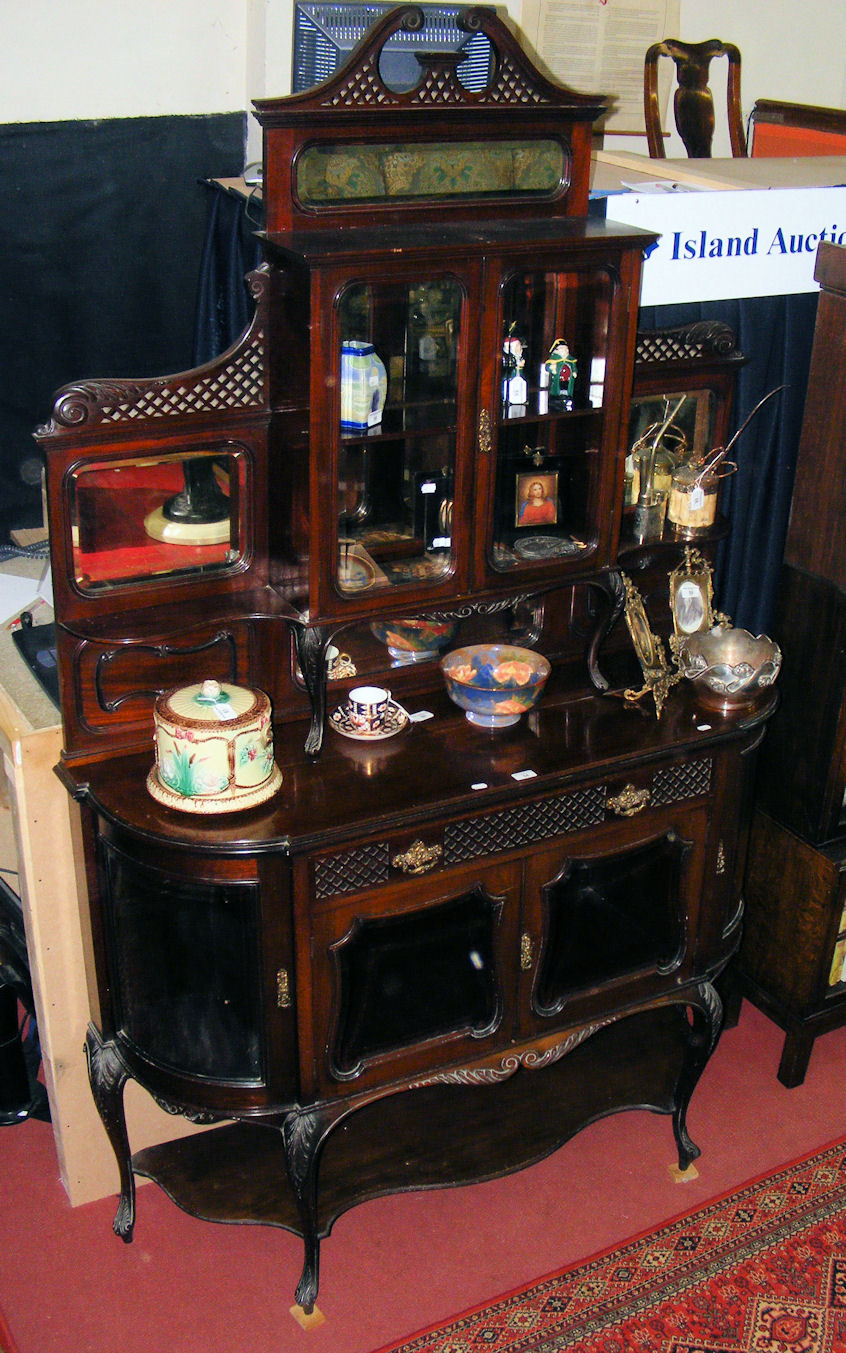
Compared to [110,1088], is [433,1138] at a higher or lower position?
lower

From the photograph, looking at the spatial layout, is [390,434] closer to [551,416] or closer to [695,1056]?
[551,416]

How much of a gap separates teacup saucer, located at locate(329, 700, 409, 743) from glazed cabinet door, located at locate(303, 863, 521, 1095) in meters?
0.28

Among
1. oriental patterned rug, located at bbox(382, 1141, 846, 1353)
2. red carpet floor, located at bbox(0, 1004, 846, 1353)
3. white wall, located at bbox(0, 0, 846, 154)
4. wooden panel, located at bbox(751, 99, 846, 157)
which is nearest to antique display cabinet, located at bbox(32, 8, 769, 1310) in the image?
red carpet floor, located at bbox(0, 1004, 846, 1353)

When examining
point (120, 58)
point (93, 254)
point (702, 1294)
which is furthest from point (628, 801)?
point (120, 58)

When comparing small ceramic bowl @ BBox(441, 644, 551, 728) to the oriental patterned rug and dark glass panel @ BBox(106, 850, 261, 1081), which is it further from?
the oriental patterned rug

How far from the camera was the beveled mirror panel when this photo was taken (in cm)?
215

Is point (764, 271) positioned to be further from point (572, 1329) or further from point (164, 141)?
point (572, 1329)

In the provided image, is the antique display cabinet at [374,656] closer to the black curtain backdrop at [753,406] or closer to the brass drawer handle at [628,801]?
the brass drawer handle at [628,801]

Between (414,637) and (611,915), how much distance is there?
25.7 inches

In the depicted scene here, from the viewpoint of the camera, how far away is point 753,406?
2.79 meters

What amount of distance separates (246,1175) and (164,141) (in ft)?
8.70

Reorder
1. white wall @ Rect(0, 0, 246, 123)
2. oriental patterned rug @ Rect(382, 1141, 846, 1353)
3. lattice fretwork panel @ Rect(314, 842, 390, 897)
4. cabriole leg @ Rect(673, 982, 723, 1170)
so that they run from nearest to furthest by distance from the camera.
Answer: lattice fretwork panel @ Rect(314, 842, 390, 897) → oriental patterned rug @ Rect(382, 1141, 846, 1353) → cabriole leg @ Rect(673, 982, 723, 1170) → white wall @ Rect(0, 0, 246, 123)

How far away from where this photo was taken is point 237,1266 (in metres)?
2.51

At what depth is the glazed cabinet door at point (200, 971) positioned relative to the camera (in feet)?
7.03
